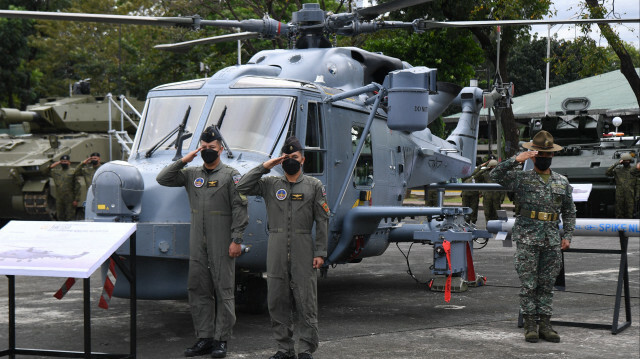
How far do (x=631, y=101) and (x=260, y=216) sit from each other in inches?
1236

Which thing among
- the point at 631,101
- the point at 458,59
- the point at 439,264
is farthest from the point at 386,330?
the point at 631,101

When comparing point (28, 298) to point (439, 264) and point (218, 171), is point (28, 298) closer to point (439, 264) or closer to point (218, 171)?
point (218, 171)

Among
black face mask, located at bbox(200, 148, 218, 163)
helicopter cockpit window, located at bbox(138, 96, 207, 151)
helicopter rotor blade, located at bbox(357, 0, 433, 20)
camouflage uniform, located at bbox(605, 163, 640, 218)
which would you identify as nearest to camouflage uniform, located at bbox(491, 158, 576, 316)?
helicopter rotor blade, located at bbox(357, 0, 433, 20)

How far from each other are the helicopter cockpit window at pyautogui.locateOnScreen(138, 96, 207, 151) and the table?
1947 millimetres

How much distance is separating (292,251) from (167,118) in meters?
2.49

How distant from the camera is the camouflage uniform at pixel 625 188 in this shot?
18797mm

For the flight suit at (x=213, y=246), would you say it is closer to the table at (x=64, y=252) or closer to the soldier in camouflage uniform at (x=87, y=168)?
the table at (x=64, y=252)

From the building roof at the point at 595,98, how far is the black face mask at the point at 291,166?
29105 mm

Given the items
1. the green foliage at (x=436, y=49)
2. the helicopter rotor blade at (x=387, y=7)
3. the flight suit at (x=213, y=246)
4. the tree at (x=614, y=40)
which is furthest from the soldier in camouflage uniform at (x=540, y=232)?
the green foliage at (x=436, y=49)

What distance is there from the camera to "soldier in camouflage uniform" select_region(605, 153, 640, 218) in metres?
18.8

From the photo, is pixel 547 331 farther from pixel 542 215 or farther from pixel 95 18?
pixel 95 18

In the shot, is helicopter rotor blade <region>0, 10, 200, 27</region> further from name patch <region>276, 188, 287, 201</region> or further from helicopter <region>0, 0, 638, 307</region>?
name patch <region>276, 188, 287, 201</region>

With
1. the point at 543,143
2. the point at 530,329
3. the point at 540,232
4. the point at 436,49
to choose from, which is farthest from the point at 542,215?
the point at 436,49

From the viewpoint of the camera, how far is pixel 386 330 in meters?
8.03
